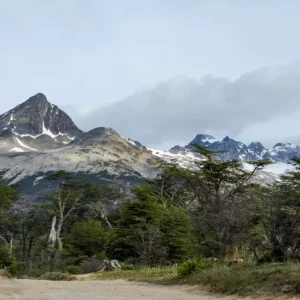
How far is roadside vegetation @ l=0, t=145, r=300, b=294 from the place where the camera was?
524 inches

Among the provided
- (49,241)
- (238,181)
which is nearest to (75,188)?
(49,241)

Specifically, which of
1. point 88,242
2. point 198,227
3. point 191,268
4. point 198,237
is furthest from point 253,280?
point 88,242

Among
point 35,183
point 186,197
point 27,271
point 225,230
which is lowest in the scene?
point 27,271

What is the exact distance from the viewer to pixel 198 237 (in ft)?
92.6

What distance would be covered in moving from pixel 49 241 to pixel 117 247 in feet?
57.0

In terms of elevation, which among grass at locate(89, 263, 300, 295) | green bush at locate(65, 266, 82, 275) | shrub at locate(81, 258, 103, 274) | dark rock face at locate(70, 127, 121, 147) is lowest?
green bush at locate(65, 266, 82, 275)

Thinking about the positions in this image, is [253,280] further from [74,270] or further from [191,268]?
[74,270]

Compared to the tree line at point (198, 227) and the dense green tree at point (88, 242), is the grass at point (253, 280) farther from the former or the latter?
the dense green tree at point (88, 242)

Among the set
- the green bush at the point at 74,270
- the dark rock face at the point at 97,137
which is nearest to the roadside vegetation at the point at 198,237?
the green bush at the point at 74,270

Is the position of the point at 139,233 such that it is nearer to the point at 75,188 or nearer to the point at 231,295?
the point at 231,295

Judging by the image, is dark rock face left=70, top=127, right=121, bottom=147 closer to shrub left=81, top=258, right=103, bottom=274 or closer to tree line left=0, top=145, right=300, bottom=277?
tree line left=0, top=145, right=300, bottom=277

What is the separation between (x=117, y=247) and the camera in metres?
26.1

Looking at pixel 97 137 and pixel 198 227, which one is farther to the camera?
pixel 97 137

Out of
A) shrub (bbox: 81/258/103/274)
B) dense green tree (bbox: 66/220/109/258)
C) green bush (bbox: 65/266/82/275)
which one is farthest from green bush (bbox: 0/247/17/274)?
shrub (bbox: 81/258/103/274)
